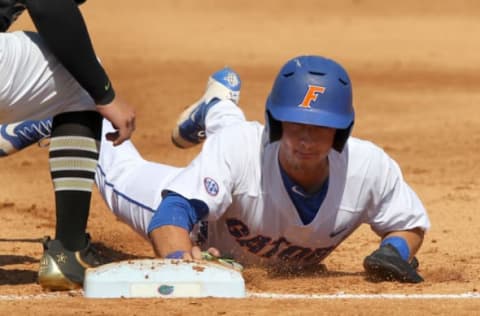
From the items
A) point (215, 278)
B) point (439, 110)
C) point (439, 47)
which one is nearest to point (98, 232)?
point (215, 278)

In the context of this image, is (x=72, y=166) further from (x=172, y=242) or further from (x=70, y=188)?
(x=172, y=242)

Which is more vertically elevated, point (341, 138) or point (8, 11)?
point (8, 11)

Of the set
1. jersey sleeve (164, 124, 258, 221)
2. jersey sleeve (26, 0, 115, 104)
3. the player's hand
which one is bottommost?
jersey sleeve (164, 124, 258, 221)

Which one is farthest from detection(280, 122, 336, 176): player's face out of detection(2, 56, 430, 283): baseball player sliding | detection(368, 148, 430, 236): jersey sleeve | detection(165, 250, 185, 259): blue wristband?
detection(165, 250, 185, 259): blue wristband

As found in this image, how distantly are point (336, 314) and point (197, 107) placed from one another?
3.06 metres

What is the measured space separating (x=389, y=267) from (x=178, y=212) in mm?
1007

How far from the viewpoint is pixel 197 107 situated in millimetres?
7621

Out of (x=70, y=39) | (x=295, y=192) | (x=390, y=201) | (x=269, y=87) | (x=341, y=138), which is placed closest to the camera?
(x=70, y=39)

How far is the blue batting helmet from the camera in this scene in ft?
17.9

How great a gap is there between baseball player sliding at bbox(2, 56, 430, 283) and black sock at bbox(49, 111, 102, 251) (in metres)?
0.35

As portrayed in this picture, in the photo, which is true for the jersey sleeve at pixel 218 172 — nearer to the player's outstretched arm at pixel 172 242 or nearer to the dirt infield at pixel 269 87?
the player's outstretched arm at pixel 172 242

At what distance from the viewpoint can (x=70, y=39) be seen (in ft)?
17.0

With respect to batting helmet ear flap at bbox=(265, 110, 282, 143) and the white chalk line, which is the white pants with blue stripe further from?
the white chalk line

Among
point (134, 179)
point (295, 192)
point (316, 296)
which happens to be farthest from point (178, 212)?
point (134, 179)
